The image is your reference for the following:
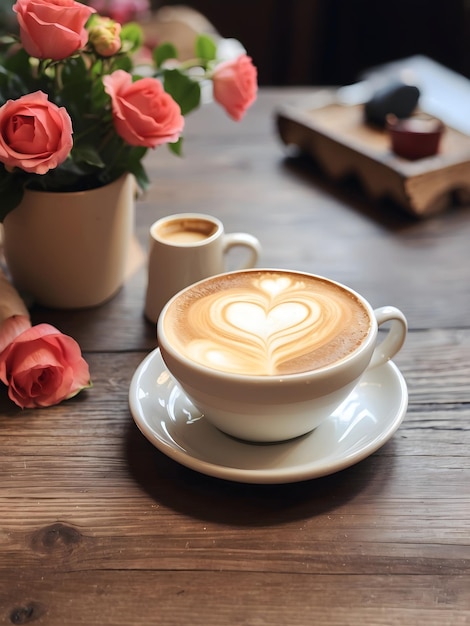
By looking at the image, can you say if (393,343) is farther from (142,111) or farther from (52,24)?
(52,24)

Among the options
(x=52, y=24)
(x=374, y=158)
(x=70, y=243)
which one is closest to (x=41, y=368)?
(x=70, y=243)

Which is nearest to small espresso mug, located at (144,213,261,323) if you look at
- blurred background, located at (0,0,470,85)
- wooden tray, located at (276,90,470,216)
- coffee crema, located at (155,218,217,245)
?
coffee crema, located at (155,218,217,245)

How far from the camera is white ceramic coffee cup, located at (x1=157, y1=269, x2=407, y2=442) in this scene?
66cm

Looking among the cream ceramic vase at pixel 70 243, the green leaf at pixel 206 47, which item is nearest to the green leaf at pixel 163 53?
the green leaf at pixel 206 47

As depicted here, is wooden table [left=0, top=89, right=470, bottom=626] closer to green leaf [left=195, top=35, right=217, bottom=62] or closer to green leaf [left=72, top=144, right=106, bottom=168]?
green leaf [left=72, top=144, right=106, bottom=168]

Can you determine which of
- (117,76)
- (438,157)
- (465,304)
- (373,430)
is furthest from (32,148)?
(438,157)

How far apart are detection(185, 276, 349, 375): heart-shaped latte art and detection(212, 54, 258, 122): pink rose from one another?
317 mm

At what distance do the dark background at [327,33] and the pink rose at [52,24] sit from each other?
275 centimetres

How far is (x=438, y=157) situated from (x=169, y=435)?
0.81m

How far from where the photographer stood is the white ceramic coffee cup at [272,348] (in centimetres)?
66

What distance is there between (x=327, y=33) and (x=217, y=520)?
3298mm

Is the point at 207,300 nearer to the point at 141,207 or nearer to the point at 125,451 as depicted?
the point at 125,451

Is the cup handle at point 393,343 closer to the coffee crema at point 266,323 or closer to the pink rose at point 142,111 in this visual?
the coffee crema at point 266,323

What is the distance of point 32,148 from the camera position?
31.7 inches
